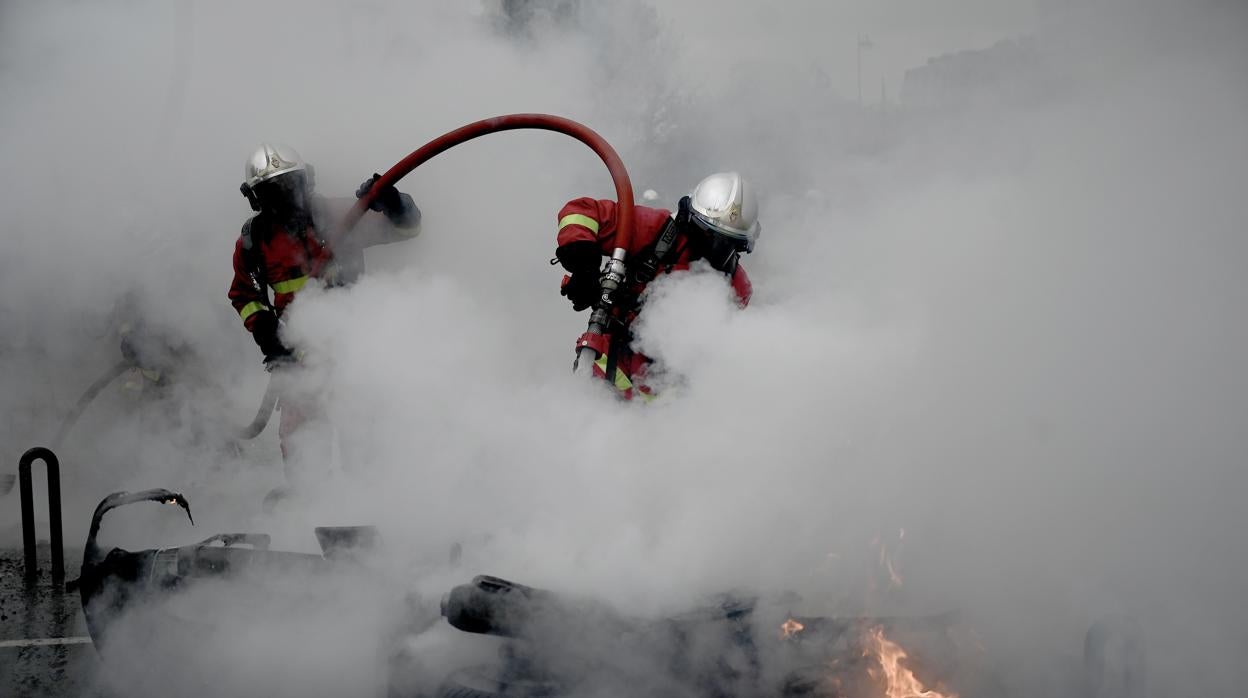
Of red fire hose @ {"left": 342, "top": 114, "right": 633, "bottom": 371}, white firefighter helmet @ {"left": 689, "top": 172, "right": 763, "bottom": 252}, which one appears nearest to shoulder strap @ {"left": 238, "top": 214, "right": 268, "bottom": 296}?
red fire hose @ {"left": 342, "top": 114, "right": 633, "bottom": 371}

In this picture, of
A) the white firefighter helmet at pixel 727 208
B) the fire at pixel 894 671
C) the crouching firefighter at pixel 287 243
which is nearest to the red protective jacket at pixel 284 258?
the crouching firefighter at pixel 287 243

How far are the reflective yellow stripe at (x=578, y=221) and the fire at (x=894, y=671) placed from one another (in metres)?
2.11

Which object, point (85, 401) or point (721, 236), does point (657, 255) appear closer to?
point (721, 236)

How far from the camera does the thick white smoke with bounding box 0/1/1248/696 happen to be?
12.2 feet

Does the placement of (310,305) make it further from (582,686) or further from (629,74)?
(629,74)

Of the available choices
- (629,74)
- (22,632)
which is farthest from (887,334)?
(629,74)

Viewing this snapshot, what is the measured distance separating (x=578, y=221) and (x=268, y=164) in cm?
180

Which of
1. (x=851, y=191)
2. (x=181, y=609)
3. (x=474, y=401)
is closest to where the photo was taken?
(x=181, y=609)

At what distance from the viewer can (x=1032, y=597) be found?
386 cm

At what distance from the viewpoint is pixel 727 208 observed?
4453 millimetres

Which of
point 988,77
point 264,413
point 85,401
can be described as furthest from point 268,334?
point 988,77

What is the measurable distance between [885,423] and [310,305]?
8.89 feet

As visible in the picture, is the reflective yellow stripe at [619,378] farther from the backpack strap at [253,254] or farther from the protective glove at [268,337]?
the backpack strap at [253,254]

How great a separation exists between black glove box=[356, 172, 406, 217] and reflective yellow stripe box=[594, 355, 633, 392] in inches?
59.3
